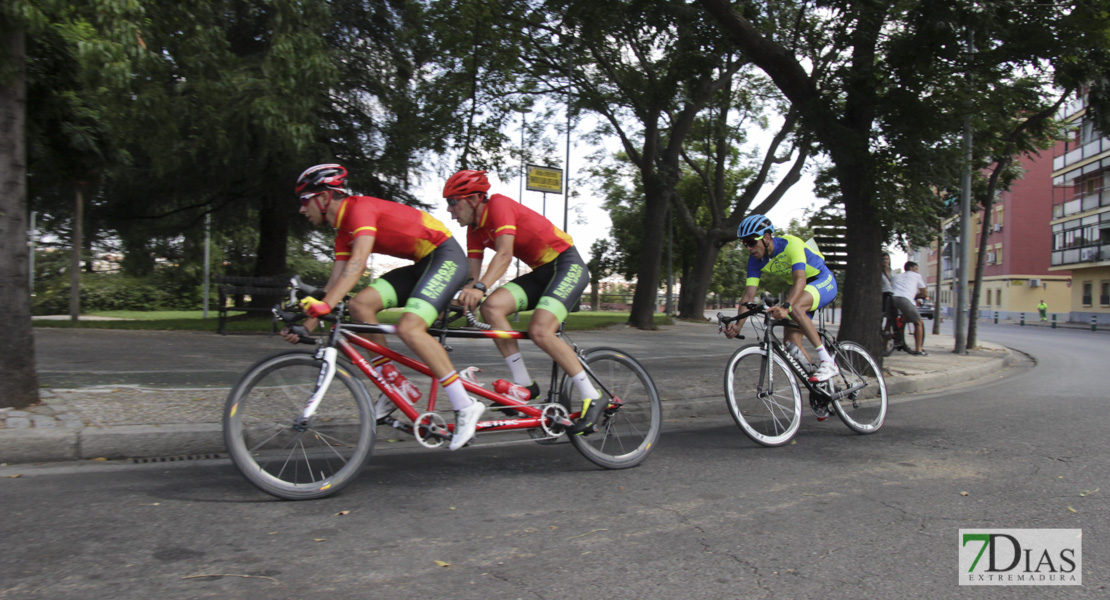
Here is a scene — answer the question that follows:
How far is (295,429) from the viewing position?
13.5 feet

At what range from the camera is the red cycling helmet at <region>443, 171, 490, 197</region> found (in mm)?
4645

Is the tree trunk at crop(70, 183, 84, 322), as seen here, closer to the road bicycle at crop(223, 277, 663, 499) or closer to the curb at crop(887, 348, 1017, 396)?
the road bicycle at crop(223, 277, 663, 499)

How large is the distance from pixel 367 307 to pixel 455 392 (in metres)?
0.71

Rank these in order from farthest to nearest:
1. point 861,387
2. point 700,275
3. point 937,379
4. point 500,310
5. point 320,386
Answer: point 700,275
point 937,379
point 861,387
point 500,310
point 320,386

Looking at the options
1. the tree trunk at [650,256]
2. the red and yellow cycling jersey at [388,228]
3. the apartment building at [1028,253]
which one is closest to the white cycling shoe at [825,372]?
the red and yellow cycling jersey at [388,228]

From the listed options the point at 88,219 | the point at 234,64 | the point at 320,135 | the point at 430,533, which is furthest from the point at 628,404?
the point at 88,219

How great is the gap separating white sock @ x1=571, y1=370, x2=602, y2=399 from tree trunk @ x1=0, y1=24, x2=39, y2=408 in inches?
155

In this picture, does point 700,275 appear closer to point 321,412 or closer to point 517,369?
point 517,369

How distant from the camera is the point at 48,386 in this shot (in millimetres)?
6434

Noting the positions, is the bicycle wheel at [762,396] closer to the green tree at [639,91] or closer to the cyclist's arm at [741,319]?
the cyclist's arm at [741,319]

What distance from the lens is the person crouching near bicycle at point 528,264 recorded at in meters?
4.64

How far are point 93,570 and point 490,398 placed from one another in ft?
7.61

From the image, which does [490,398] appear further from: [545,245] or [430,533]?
[430,533]

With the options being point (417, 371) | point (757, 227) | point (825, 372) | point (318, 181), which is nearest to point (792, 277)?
point (757, 227)
